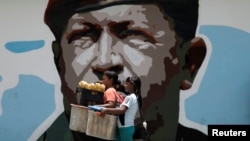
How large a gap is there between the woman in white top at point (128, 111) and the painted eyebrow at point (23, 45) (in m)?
2.54

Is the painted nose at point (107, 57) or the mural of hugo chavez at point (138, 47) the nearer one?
the mural of hugo chavez at point (138, 47)

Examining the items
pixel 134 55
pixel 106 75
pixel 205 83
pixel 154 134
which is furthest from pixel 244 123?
pixel 106 75

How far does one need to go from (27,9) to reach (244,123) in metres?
4.05

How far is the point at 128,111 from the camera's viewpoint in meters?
6.51

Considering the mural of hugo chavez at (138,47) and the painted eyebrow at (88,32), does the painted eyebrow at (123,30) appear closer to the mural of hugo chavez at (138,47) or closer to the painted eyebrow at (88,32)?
the mural of hugo chavez at (138,47)

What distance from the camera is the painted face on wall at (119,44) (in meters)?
8.26

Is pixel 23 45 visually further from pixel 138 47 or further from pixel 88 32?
pixel 138 47

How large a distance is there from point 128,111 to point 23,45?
289cm

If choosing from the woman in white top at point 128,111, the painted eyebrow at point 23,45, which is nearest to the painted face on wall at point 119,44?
the painted eyebrow at point 23,45

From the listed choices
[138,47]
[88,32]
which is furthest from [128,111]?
[88,32]

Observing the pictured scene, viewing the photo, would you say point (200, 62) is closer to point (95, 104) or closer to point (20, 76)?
point (95, 104)

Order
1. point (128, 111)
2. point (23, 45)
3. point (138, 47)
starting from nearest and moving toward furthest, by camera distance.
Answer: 1. point (128, 111)
2. point (138, 47)
3. point (23, 45)

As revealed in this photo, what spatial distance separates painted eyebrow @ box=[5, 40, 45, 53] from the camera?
8.54m

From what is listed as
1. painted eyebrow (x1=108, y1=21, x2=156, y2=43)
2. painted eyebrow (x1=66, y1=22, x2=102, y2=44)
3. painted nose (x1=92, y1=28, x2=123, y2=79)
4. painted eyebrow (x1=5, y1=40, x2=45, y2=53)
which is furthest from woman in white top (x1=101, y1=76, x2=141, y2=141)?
painted eyebrow (x1=5, y1=40, x2=45, y2=53)
